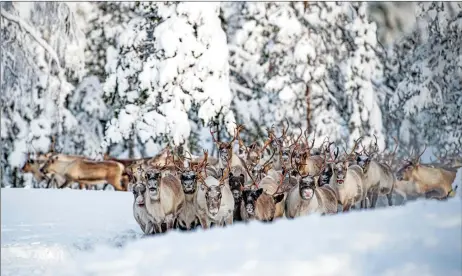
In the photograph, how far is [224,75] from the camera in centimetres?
1609

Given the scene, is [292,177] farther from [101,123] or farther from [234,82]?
[101,123]

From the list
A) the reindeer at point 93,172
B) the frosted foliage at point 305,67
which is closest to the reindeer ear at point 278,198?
the reindeer at point 93,172

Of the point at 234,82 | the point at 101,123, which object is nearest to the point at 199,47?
the point at 234,82

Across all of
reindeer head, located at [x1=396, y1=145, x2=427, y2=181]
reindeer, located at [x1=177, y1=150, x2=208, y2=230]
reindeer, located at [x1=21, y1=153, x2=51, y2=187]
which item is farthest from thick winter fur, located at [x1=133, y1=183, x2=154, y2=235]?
reindeer, located at [x1=21, y1=153, x2=51, y2=187]

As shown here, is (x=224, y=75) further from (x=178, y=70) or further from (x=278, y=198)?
(x=278, y=198)

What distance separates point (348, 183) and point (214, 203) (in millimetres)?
2558

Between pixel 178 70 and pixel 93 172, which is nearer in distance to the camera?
pixel 178 70

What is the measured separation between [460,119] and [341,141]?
3.84m

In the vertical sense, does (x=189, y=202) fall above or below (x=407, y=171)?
below

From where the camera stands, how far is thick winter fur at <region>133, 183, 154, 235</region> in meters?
8.62

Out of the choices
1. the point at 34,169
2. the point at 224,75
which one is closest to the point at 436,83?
the point at 224,75

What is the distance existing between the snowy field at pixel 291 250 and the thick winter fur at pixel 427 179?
412cm

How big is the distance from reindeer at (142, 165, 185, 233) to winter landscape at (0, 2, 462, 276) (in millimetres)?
23

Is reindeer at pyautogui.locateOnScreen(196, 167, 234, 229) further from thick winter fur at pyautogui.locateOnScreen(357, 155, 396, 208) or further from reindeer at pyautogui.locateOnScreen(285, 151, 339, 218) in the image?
thick winter fur at pyautogui.locateOnScreen(357, 155, 396, 208)
